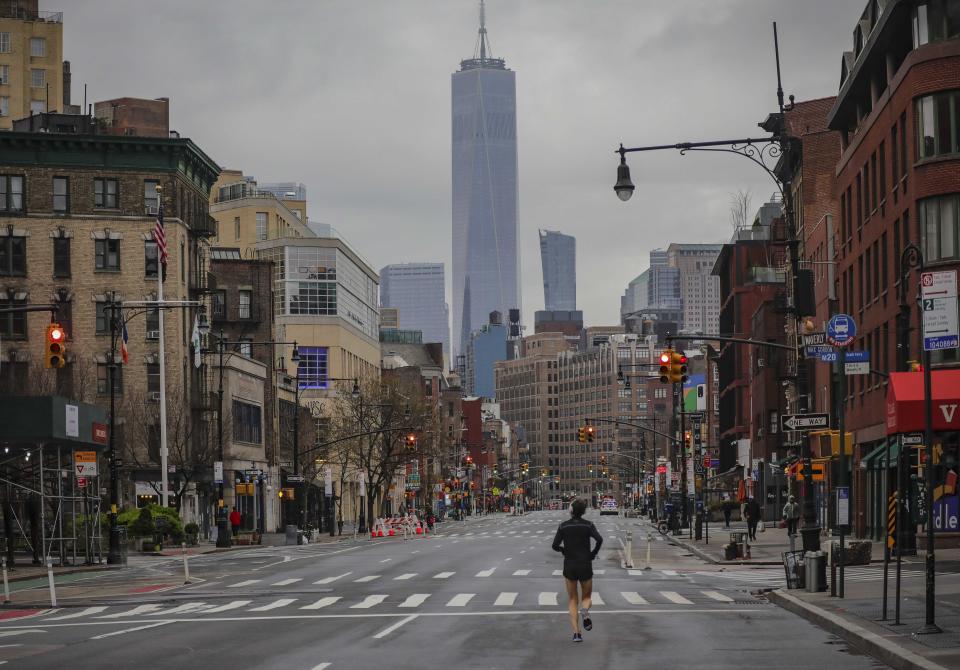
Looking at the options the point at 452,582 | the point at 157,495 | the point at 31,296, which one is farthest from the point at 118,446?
the point at 452,582

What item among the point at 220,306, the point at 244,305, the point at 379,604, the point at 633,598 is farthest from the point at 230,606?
the point at 244,305

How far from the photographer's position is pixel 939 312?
18938 mm

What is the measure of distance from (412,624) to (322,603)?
6531 mm

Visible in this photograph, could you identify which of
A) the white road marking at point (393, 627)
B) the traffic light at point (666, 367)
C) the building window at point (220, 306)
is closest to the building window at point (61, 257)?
the building window at point (220, 306)

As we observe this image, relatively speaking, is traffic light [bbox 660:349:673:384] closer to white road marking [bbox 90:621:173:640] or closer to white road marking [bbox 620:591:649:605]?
white road marking [bbox 620:591:649:605]

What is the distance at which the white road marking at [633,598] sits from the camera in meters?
30.7

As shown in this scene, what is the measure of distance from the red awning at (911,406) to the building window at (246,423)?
6055 centimetres

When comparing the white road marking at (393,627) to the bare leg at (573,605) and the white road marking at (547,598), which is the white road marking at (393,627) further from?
the white road marking at (547,598)

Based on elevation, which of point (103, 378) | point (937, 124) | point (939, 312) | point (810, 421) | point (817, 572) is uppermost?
point (937, 124)

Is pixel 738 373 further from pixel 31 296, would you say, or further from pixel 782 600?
pixel 782 600

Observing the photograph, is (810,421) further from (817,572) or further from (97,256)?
(97,256)

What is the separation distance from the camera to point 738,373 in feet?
417

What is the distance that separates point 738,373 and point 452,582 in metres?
91.3

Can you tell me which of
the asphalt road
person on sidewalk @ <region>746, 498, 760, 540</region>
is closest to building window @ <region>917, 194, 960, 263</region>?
the asphalt road
